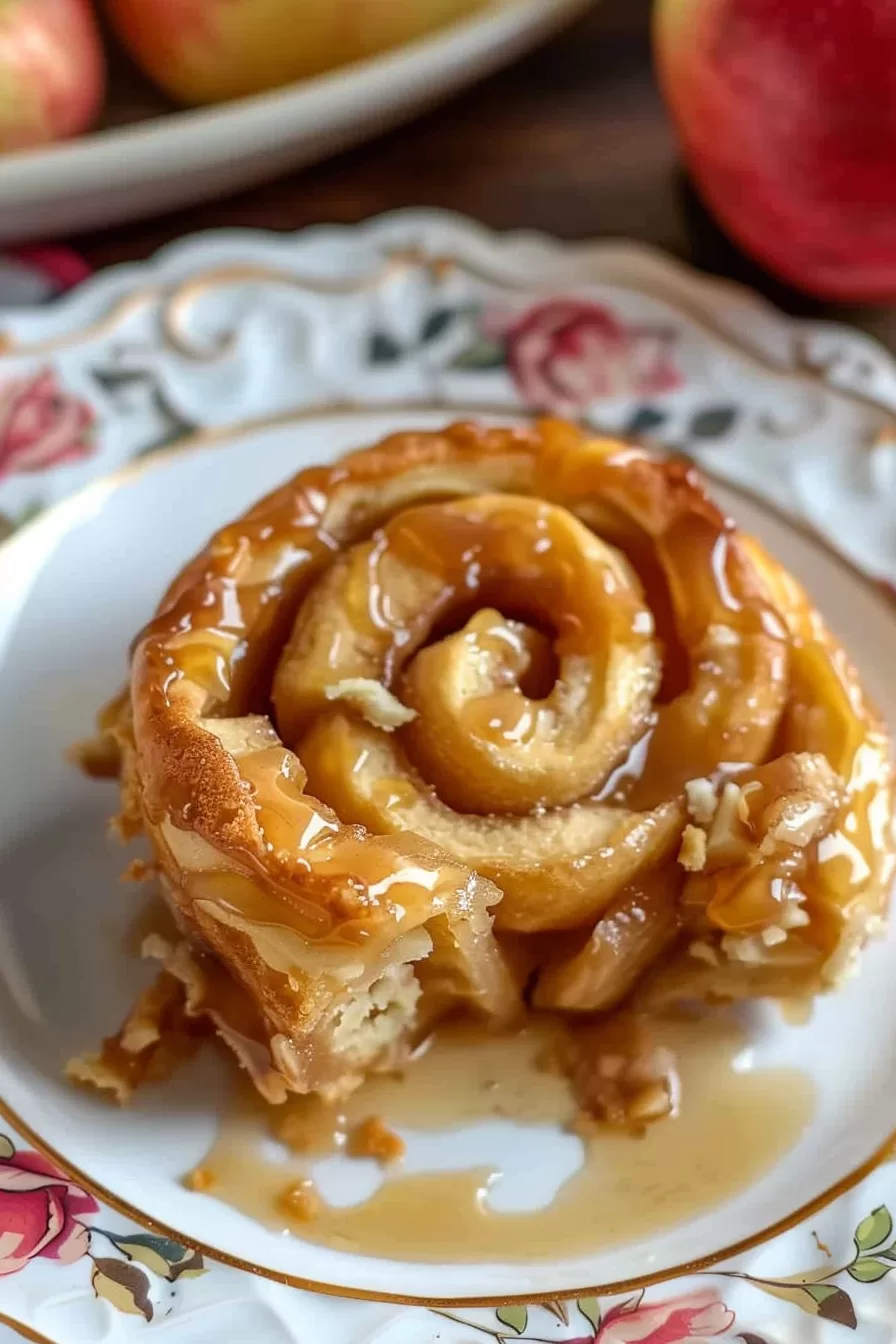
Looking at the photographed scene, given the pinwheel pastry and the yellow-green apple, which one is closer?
the pinwheel pastry

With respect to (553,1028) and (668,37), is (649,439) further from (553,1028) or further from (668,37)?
(553,1028)

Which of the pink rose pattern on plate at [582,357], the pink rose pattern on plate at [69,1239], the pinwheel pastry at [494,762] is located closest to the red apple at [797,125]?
the pink rose pattern on plate at [582,357]

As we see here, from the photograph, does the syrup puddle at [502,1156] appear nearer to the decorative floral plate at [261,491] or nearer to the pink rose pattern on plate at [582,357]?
the decorative floral plate at [261,491]

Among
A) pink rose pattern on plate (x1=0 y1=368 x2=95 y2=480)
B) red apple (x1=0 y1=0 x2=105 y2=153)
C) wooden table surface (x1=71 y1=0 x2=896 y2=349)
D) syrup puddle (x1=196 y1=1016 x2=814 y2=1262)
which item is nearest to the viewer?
syrup puddle (x1=196 y1=1016 x2=814 y2=1262)

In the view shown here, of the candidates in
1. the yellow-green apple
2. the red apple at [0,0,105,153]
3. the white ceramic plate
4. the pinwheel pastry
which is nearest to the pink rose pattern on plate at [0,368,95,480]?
the white ceramic plate

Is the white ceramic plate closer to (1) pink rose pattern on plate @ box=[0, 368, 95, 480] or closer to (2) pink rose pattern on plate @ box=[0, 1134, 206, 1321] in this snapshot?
(1) pink rose pattern on plate @ box=[0, 368, 95, 480]

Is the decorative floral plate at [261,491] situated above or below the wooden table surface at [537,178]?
below

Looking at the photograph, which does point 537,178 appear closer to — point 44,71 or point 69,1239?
point 44,71
